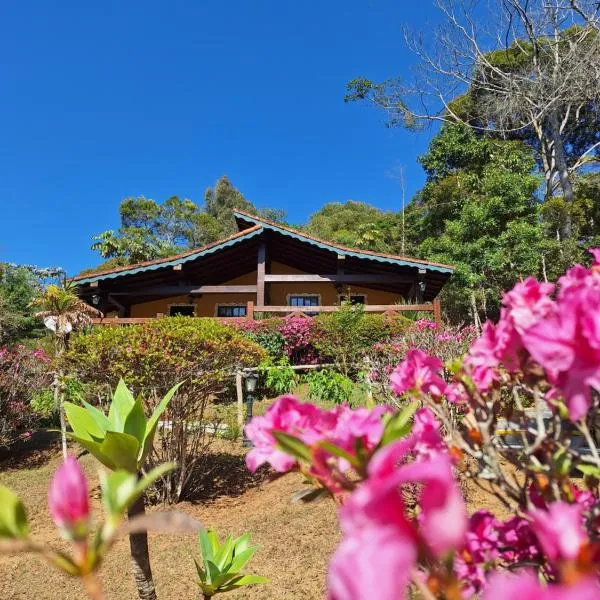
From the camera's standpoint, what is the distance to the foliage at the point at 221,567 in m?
1.97

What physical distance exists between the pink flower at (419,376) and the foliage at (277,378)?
30.5 feet

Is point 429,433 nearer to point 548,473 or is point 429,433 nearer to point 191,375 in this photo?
point 548,473

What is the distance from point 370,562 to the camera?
0.33 meters

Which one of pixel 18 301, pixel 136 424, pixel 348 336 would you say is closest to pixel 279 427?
pixel 136 424

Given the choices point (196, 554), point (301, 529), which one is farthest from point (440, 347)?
point (196, 554)

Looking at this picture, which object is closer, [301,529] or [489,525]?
[489,525]

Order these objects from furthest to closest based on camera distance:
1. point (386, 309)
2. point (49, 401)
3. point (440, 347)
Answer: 1. point (386, 309)
2. point (49, 401)
3. point (440, 347)

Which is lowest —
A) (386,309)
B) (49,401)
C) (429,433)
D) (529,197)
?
(49,401)

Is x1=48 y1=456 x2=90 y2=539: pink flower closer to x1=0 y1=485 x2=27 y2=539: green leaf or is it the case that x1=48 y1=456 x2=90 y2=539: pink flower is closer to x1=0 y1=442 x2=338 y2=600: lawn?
x1=0 y1=485 x2=27 y2=539: green leaf

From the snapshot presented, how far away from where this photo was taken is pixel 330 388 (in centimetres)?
962

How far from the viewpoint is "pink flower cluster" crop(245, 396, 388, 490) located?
0.63 m

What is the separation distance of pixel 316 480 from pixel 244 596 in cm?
294

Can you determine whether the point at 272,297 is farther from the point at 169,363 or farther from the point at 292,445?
the point at 292,445

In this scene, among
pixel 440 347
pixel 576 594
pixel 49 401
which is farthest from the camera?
pixel 49 401
